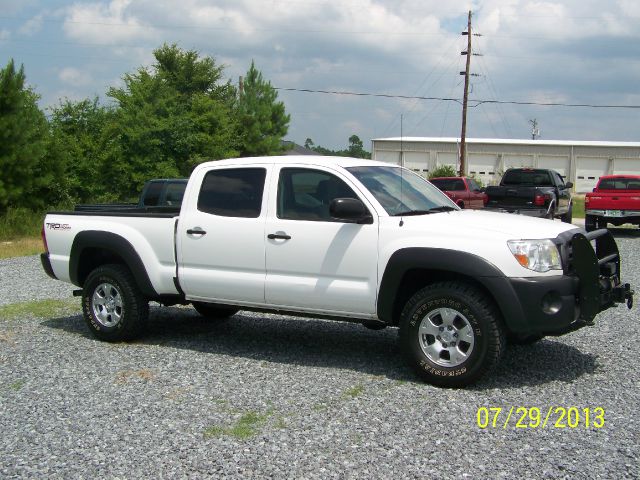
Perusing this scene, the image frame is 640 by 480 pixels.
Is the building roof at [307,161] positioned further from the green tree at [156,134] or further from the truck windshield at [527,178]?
the green tree at [156,134]

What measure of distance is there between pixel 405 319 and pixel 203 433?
1.99 metres

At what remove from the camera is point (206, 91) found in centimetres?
4966

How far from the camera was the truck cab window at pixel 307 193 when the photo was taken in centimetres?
658

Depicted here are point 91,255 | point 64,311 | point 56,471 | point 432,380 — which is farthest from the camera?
point 64,311

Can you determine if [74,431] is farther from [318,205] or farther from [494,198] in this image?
[494,198]

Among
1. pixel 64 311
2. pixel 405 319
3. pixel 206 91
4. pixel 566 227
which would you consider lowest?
pixel 64 311

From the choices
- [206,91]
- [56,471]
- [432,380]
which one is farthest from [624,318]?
[206,91]

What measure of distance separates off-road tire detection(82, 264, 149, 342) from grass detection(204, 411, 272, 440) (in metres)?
2.70

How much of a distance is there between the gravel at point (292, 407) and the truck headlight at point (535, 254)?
998 mm

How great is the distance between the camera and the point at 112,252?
25.7 ft

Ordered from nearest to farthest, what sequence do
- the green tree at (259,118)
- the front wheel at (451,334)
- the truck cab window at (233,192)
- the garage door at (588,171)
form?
the front wheel at (451,334) < the truck cab window at (233,192) < the green tree at (259,118) < the garage door at (588,171)

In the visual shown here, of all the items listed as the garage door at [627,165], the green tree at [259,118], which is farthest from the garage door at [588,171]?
the green tree at [259,118]

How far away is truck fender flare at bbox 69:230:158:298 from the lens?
7426 mm

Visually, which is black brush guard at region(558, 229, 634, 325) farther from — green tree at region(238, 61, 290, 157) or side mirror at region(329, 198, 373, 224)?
green tree at region(238, 61, 290, 157)
